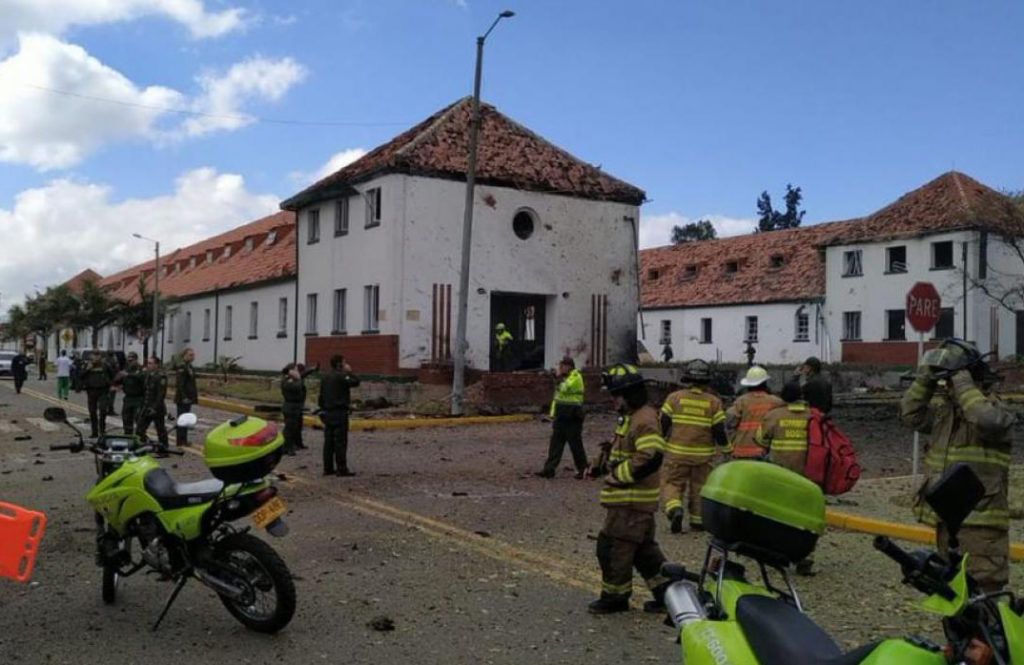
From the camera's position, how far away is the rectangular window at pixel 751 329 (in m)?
48.7

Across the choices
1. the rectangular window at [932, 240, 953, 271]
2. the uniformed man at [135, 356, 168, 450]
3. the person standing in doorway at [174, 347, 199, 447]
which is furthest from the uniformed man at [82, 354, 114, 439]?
the rectangular window at [932, 240, 953, 271]

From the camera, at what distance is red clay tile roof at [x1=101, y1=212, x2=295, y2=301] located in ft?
125

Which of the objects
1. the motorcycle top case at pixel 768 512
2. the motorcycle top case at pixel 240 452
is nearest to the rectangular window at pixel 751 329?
the motorcycle top case at pixel 240 452

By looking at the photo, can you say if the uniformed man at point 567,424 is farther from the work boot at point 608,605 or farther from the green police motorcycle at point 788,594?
the green police motorcycle at point 788,594

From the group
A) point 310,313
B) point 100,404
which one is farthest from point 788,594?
point 310,313

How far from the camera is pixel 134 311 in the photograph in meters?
52.6

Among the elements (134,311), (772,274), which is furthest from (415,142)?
(134,311)

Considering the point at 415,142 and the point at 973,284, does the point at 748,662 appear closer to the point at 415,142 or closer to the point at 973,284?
the point at 415,142

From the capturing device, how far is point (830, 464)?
25.3 feet

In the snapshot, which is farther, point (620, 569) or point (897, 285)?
point (897, 285)

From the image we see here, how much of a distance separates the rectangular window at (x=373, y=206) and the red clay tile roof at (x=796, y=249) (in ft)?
74.7

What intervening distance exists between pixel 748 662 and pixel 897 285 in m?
42.3

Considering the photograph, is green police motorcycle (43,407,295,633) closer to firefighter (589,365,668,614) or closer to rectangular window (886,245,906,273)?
firefighter (589,365,668,614)

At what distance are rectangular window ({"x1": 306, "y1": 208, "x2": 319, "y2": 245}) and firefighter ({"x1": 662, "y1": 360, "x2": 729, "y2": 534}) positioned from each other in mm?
22735
